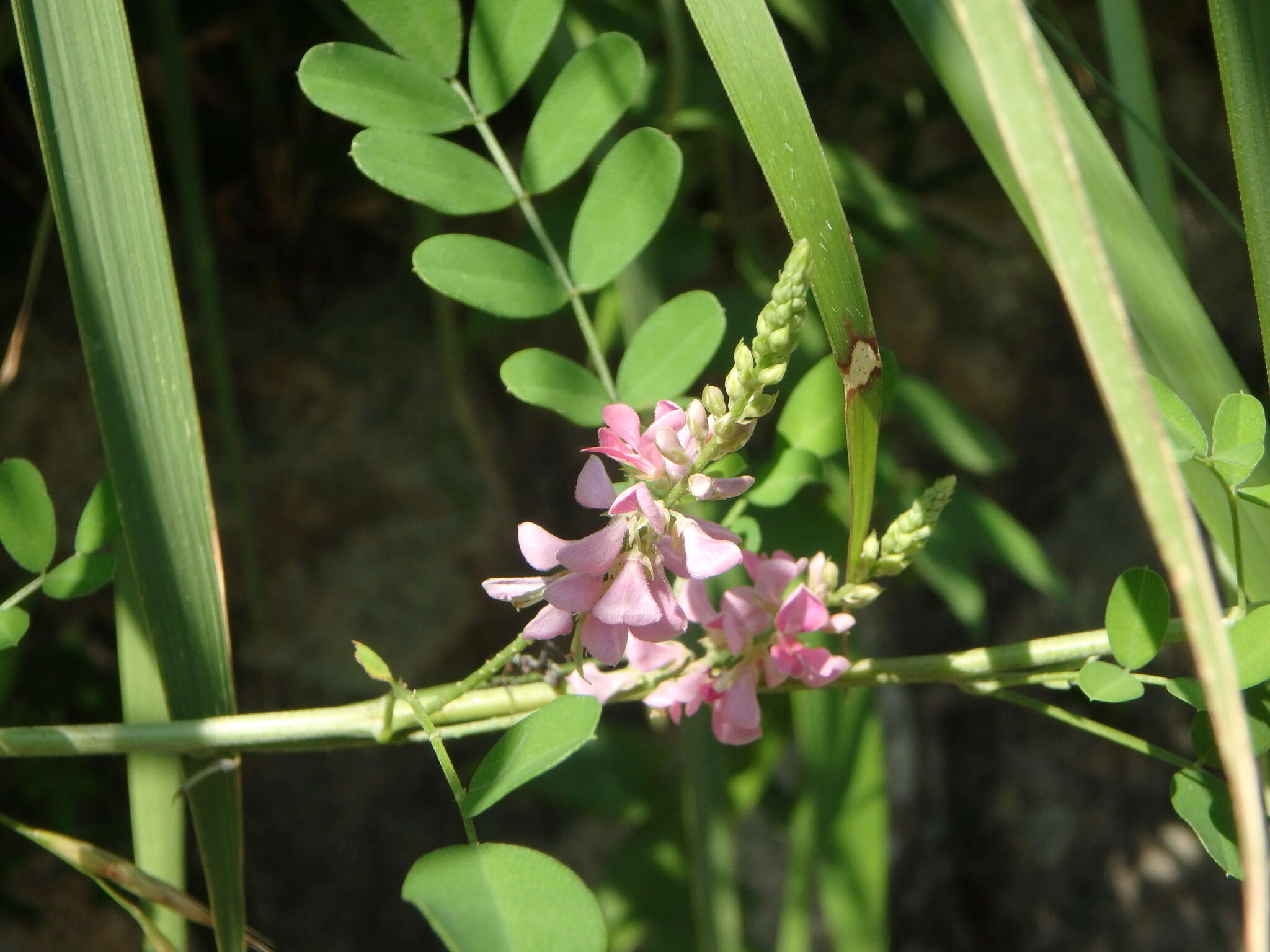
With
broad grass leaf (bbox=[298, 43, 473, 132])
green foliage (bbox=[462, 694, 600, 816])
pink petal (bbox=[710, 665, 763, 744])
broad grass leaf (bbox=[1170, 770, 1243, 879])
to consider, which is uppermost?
broad grass leaf (bbox=[298, 43, 473, 132])

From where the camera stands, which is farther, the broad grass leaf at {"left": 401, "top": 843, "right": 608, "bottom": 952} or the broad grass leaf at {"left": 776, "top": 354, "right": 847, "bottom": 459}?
the broad grass leaf at {"left": 776, "top": 354, "right": 847, "bottom": 459}

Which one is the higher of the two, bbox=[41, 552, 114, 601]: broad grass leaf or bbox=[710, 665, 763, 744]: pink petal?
bbox=[41, 552, 114, 601]: broad grass leaf

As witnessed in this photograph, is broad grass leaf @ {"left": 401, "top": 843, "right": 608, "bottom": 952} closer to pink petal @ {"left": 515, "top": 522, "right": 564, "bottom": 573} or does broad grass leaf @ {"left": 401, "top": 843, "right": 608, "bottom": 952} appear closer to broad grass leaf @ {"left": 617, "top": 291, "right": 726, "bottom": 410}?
pink petal @ {"left": 515, "top": 522, "right": 564, "bottom": 573}

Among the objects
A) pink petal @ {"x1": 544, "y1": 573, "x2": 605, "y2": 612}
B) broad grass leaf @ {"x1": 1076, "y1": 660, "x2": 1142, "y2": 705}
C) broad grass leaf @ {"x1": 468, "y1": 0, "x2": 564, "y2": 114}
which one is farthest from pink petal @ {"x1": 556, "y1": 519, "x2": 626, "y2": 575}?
broad grass leaf @ {"x1": 468, "y1": 0, "x2": 564, "y2": 114}

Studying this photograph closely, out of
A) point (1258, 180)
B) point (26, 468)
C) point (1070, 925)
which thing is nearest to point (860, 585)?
point (1258, 180)

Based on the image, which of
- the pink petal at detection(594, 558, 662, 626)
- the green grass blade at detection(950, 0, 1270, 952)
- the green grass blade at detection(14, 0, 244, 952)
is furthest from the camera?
the green grass blade at detection(14, 0, 244, 952)

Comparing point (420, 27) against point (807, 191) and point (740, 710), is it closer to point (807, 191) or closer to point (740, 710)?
point (807, 191)

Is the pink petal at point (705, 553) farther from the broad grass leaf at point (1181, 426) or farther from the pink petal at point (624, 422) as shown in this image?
the broad grass leaf at point (1181, 426)

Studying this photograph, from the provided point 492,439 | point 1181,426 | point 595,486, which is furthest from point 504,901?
point 492,439
